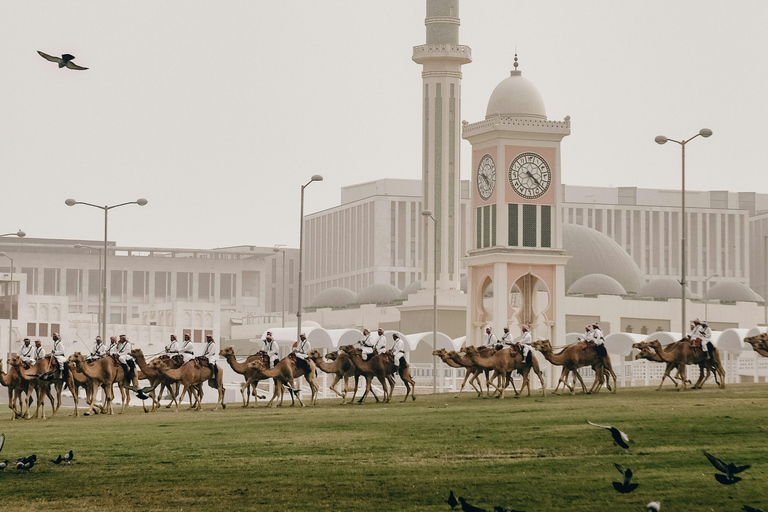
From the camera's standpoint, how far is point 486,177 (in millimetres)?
74000

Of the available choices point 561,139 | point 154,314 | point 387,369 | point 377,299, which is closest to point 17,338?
point 154,314

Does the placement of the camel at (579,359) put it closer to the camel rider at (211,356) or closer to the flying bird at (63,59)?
the camel rider at (211,356)

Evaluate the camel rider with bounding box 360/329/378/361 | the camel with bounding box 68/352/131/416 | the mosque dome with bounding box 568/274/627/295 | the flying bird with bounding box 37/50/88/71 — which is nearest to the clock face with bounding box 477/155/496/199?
the camel rider with bounding box 360/329/378/361

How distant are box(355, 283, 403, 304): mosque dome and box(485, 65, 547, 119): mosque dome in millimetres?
49609

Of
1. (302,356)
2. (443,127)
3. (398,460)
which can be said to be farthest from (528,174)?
(398,460)

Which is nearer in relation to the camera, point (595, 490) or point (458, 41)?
point (595, 490)

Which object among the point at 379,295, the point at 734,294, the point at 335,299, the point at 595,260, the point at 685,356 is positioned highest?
the point at 595,260

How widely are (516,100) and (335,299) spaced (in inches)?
2473

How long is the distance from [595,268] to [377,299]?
20.5 m

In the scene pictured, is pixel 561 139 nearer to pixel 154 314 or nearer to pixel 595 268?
pixel 595 268

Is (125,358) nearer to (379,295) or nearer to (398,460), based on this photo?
(398,460)

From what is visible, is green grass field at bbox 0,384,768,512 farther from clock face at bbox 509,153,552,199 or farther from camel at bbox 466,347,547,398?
clock face at bbox 509,153,552,199

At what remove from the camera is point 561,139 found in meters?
73.7

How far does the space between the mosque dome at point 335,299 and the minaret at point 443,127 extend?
3271 cm
